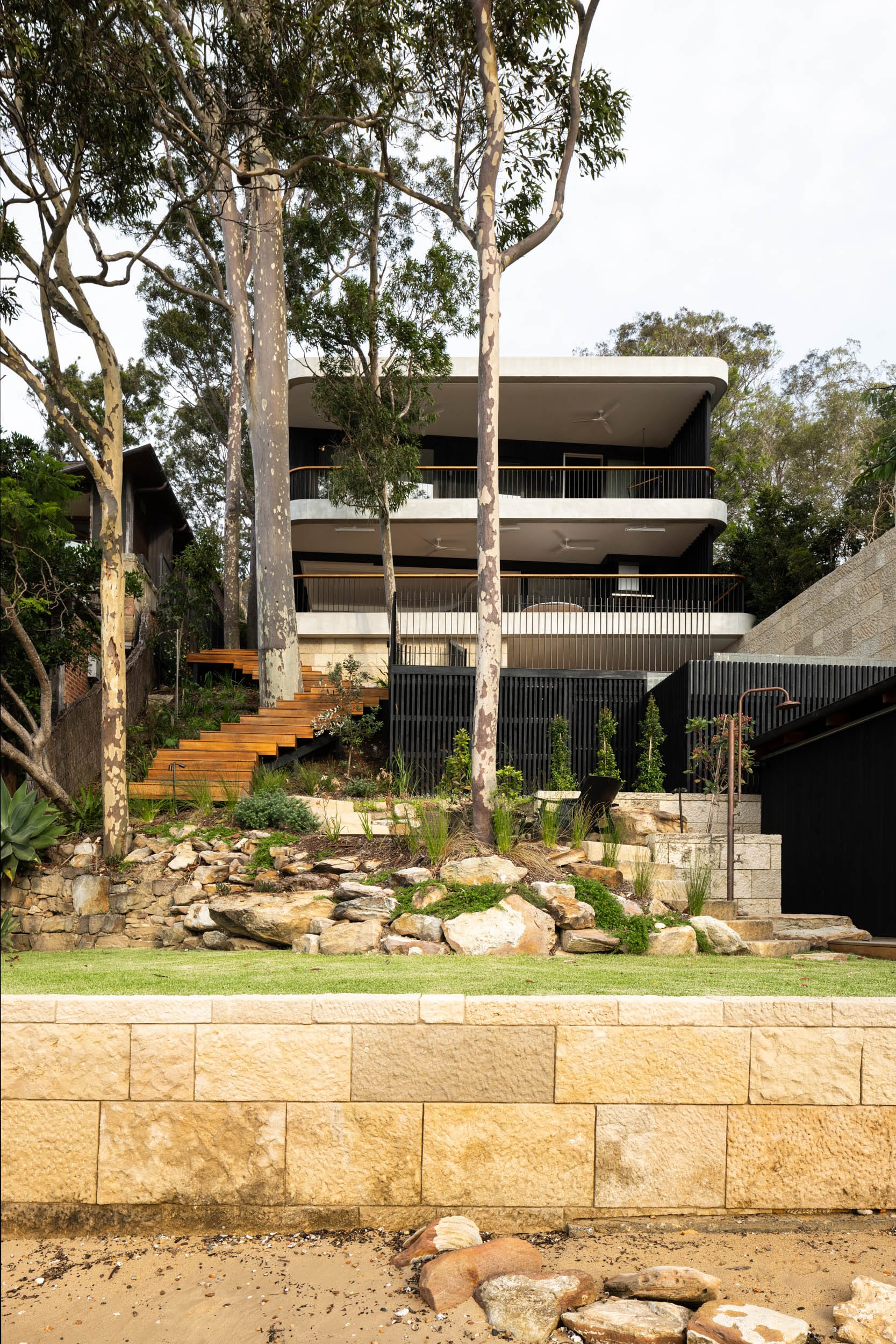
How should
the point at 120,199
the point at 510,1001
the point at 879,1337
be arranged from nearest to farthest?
1. the point at 879,1337
2. the point at 510,1001
3. the point at 120,199

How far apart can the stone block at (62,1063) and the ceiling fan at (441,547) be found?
2049 centimetres

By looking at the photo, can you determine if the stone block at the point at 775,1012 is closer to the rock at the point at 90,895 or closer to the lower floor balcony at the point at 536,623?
the rock at the point at 90,895

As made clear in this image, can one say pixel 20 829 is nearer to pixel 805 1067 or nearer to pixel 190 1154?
pixel 190 1154

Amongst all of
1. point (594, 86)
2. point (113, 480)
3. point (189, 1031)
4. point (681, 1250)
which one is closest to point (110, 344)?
point (113, 480)

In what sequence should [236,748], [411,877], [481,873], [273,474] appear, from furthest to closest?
[273,474] < [236,748] < [411,877] < [481,873]

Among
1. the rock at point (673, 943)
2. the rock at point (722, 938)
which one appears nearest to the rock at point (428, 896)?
the rock at point (673, 943)

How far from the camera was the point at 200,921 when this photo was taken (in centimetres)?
923

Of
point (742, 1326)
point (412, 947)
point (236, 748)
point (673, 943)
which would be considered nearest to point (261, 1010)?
point (742, 1326)

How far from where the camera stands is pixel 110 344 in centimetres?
1135

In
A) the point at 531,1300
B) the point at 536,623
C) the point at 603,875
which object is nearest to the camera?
the point at 531,1300

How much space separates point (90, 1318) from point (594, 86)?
14.8m

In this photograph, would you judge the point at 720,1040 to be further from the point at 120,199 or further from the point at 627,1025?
the point at 120,199

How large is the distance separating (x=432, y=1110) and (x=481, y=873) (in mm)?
4526

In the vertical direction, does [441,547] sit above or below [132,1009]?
above
